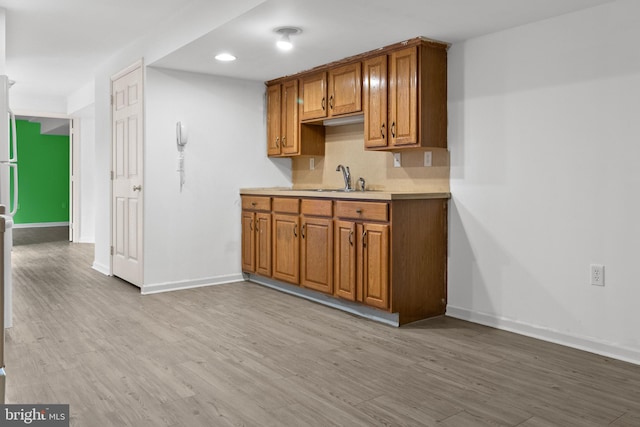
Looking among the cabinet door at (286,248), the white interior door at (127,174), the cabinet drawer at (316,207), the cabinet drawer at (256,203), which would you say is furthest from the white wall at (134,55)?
the cabinet drawer at (316,207)

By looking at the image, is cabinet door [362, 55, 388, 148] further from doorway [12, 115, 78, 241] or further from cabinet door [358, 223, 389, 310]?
doorway [12, 115, 78, 241]

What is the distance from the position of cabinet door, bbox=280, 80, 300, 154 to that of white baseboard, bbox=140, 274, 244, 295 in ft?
4.39

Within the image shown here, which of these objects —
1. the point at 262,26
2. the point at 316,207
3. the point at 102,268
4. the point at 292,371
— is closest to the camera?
the point at 292,371

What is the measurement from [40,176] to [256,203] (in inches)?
331

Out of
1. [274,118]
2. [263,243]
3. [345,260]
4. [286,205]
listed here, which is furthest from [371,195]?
[274,118]

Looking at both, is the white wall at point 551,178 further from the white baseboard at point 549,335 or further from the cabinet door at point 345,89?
the cabinet door at point 345,89

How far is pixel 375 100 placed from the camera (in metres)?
3.97

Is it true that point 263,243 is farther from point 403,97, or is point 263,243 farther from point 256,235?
point 403,97

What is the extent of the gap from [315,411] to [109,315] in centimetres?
222

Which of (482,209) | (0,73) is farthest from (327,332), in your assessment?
(0,73)

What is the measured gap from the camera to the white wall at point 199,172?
4637mm

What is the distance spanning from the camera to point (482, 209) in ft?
11.8

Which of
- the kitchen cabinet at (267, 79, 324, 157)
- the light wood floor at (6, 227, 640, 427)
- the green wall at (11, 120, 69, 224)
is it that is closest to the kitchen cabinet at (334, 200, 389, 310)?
the light wood floor at (6, 227, 640, 427)

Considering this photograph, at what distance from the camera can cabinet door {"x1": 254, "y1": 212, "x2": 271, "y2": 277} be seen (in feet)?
15.5
